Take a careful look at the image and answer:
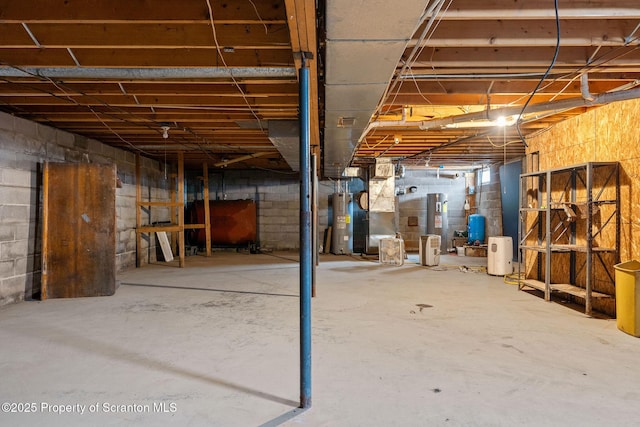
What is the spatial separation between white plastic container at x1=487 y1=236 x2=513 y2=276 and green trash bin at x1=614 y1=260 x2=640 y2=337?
2462 mm

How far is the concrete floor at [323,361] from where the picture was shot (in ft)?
6.04

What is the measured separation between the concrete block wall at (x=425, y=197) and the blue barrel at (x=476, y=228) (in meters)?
0.91

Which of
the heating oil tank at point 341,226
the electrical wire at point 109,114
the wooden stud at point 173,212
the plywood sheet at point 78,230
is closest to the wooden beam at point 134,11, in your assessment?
the electrical wire at point 109,114

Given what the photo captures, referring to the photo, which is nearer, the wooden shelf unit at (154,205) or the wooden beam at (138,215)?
the wooden shelf unit at (154,205)

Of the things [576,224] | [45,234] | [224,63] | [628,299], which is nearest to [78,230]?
[45,234]

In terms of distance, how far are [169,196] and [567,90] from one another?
7414 millimetres

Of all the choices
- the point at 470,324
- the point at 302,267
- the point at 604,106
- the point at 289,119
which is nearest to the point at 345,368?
the point at 302,267

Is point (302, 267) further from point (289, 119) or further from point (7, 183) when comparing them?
point (7, 183)

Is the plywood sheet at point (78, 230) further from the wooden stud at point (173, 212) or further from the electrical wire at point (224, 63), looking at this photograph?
the wooden stud at point (173, 212)

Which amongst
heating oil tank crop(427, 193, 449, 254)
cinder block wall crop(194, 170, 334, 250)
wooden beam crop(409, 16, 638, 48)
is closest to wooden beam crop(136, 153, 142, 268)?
cinder block wall crop(194, 170, 334, 250)

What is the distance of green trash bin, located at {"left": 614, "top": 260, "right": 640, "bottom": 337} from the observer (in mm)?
2924

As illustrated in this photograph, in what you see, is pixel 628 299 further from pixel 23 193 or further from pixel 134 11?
pixel 23 193

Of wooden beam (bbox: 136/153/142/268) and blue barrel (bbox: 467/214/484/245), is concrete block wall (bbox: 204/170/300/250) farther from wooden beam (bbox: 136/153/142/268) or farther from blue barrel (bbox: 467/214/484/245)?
blue barrel (bbox: 467/214/484/245)

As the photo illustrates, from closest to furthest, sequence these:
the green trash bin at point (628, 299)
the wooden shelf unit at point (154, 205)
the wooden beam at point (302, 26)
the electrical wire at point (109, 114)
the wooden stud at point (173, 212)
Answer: the wooden beam at point (302, 26) → the green trash bin at point (628, 299) → the electrical wire at point (109, 114) → the wooden shelf unit at point (154, 205) → the wooden stud at point (173, 212)
